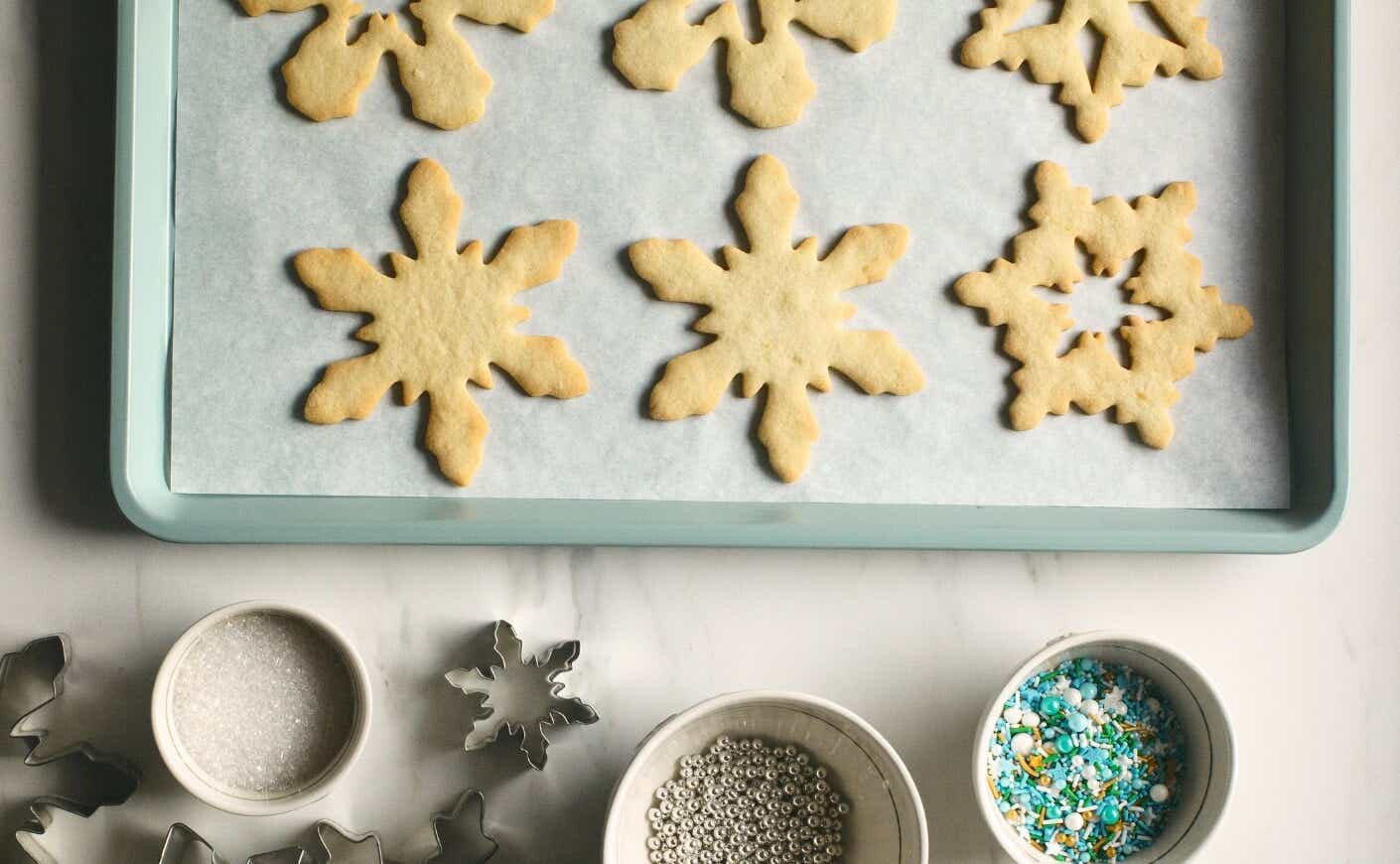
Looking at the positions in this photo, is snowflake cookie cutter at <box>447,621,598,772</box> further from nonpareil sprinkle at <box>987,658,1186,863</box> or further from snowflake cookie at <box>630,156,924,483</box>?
nonpareil sprinkle at <box>987,658,1186,863</box>

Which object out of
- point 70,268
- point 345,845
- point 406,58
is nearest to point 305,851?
point 345,845

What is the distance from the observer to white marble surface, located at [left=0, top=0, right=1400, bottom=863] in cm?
78

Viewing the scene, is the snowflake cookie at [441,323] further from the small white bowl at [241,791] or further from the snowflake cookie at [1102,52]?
the snowflake cookie at [1102,52]

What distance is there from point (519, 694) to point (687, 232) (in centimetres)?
34

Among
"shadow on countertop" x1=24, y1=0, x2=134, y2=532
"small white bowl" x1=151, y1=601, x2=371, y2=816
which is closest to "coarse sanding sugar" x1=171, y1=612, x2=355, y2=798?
"small white bowl" x1=151, y1=601, x2=371, y2=816

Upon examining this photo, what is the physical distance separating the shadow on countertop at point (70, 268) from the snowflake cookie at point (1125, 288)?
610mm

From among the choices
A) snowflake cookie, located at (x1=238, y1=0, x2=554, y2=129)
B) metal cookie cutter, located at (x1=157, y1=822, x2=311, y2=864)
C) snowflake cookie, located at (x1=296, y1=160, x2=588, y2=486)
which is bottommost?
metal cookie cutter, located at (x1=157, y1=822, x2=311, y2=864)

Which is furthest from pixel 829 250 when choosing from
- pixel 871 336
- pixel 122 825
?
pixel 122 825

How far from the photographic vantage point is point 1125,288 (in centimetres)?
79

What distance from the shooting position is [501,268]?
76cm

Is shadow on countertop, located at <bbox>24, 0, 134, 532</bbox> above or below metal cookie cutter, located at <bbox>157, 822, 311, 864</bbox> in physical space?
above

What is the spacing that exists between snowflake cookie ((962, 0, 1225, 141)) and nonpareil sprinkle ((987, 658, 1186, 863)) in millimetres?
385

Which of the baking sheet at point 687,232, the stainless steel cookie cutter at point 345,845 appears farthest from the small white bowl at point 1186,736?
the stainless steel cookie cutter at point 345,845

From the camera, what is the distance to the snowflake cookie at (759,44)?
0.77 metres
